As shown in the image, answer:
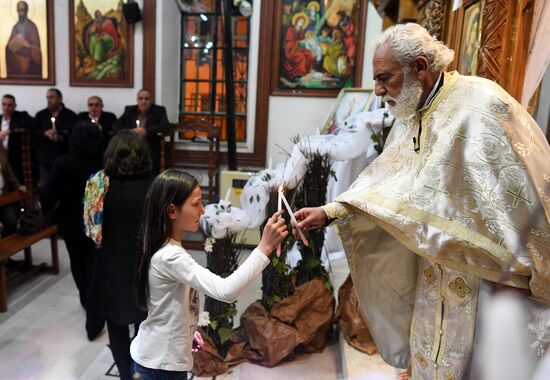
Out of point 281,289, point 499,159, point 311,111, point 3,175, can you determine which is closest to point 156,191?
point 499,159

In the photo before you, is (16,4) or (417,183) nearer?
(417,183)

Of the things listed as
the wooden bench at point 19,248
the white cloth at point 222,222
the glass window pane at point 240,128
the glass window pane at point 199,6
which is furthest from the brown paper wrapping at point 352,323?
the glass window pane at point 199,6

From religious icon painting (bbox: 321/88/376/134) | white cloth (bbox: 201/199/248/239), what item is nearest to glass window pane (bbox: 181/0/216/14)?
religious icon painting (bbox: 321/88/376/134)

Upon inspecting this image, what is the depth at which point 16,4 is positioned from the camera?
6.32 m

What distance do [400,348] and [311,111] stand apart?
4646 millimetres

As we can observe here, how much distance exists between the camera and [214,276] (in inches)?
59.6

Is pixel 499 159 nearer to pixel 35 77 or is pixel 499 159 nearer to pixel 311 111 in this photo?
pixel 311 111

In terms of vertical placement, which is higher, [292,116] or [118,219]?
[292,116]

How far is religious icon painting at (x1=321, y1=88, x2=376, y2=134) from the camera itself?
16.5ft

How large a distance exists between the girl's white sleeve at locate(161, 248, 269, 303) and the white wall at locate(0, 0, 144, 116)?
5184 millimetres

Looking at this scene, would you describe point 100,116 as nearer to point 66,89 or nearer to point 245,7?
point 66,89

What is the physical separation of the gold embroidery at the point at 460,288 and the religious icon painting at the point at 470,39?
1039mm

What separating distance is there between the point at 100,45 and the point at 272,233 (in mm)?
5675

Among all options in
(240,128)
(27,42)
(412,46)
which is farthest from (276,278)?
(27,42)
